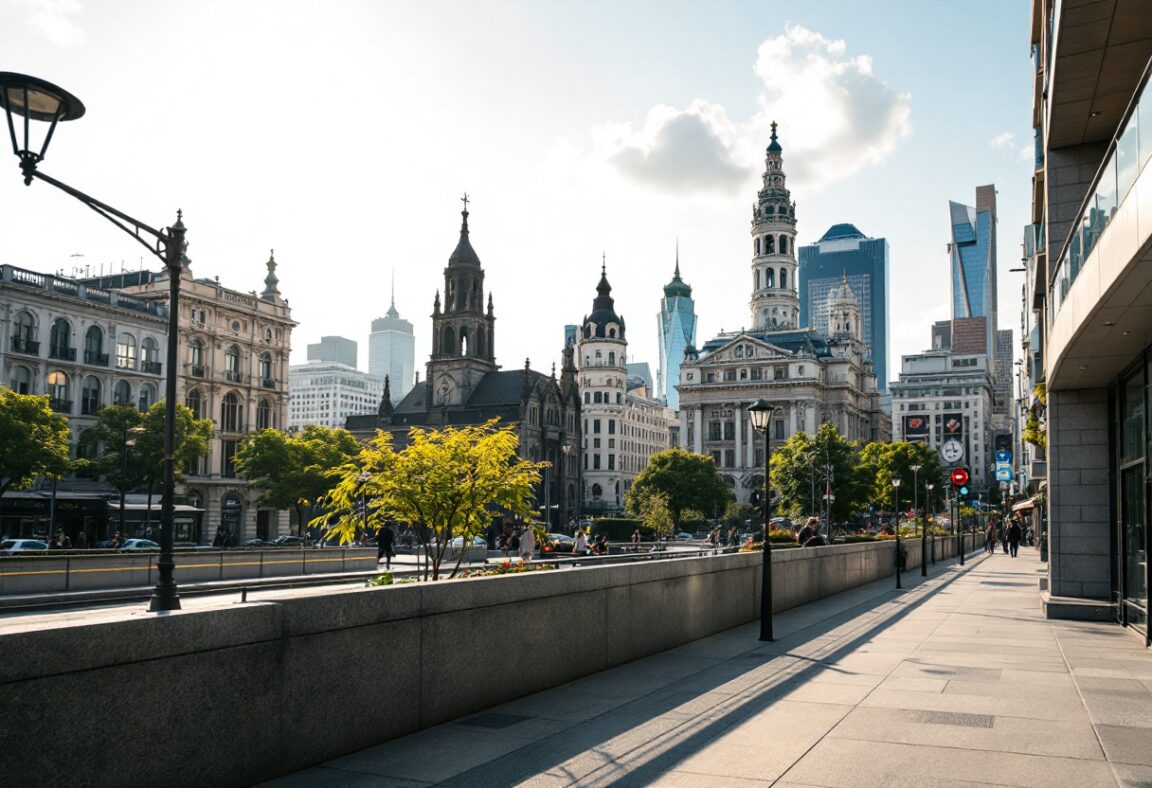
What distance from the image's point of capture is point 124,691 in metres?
6.74

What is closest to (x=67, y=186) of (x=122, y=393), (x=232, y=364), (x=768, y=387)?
(x=122, y=393)

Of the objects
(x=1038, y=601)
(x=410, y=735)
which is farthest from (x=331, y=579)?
(x=1038, y=601)

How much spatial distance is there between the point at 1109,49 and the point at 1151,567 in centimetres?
→ 846

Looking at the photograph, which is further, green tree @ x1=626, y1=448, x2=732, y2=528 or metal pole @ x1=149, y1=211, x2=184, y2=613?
green tree @ x1=626, y1=448, x2=732, y2=528

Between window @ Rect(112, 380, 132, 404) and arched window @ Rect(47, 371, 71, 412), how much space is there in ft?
12.0

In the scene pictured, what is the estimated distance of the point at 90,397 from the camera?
6969 centimetres

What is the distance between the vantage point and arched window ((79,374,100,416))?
69.0 m

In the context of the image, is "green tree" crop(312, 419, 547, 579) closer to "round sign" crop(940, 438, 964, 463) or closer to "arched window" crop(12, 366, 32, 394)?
"round sign" crop(940, 438, 964, 463)

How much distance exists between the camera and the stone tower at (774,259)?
18012cm

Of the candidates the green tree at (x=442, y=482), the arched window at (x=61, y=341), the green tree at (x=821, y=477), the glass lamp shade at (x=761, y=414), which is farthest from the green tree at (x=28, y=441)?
the green tree at (x=821, y=477)

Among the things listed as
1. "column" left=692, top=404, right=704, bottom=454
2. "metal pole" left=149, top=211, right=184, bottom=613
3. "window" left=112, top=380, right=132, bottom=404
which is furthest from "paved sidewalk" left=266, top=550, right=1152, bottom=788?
"column" left=692, top=404, right=704, bottom=454

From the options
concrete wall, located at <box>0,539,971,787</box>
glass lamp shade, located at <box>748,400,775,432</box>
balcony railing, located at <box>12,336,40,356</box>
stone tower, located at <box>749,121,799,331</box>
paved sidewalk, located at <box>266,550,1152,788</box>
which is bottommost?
paved sidewalk, located at <box>266,550,1152,788</box>

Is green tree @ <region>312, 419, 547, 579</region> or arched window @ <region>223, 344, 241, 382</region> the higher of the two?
arched window @ <region>223, 344, 241, 382</region>

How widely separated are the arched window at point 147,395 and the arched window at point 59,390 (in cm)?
604
